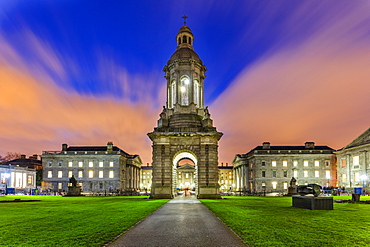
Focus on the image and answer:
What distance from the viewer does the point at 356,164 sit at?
7038 cm

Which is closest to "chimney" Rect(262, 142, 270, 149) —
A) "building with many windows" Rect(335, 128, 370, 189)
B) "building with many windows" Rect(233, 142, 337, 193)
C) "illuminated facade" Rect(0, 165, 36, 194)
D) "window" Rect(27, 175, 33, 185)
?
"building with many windows" Rect(233, 142, 337, 193)

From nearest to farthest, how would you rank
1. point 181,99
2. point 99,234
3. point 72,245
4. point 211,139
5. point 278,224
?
point 72,245 → point 99,234 → point 278,224 → point 211,139 → point 181,99

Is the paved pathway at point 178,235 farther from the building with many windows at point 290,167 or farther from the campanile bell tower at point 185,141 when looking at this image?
the building with many windows at point 290,167

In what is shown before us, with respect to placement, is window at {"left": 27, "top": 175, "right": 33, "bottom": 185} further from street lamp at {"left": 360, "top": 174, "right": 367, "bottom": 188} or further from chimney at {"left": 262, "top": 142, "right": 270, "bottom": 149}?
street lamp at {"left": 360, "top": 174, "right": 367, "bottom": 188}

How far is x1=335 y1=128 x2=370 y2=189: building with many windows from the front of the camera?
66.0 metres

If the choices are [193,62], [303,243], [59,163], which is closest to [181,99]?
[193,62]

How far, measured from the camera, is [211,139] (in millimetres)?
42531

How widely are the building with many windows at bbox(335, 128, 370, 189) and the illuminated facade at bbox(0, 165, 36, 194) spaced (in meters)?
77.6

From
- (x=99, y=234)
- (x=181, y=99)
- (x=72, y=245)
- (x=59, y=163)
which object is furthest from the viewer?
(x=59, y=163)

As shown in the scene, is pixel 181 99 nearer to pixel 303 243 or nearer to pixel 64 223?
pixel 64 223

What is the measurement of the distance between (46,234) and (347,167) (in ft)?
247

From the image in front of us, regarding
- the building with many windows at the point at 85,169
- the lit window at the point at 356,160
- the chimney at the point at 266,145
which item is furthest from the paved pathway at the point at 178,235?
the chimney at the point at 266,145

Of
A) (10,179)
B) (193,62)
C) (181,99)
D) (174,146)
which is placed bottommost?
(10,179)

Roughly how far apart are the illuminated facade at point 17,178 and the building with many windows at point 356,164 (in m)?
77.6
